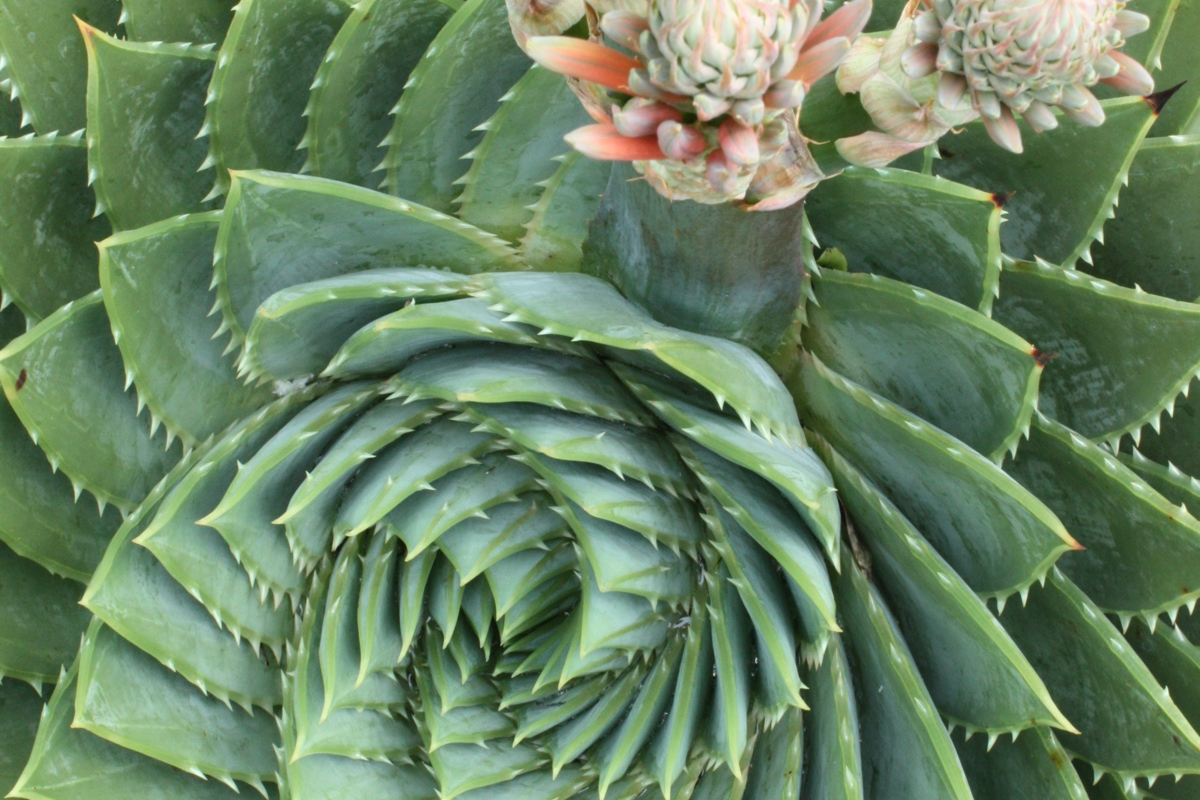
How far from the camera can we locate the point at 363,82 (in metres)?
1.20

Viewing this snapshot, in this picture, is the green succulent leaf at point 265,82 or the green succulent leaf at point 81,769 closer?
the green succulent leaf at point 265,82

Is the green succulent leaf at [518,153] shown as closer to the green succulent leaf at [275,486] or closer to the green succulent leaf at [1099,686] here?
the green succulent leaf at [275,486]

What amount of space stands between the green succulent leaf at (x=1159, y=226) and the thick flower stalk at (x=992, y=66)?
1.58 ft

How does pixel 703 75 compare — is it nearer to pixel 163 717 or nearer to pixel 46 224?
pixel 46 224

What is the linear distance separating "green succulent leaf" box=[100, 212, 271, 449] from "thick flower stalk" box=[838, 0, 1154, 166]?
722 mm

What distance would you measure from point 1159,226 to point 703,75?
80 cm

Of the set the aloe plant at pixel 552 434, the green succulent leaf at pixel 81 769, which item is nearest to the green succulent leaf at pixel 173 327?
the aloe plant at pixel 552 434

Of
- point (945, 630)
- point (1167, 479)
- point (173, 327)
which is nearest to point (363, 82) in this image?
point (173, 327)

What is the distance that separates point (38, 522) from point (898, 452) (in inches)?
40.6

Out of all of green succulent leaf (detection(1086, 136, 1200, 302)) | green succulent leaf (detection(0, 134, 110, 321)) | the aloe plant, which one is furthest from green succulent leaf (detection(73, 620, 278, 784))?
green succulent leaf (detection(1086, 136, 1200, 302))

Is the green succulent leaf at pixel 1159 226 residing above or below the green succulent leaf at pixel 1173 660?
above

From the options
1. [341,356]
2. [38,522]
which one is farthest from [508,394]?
[38,522]

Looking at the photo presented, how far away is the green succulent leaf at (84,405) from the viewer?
3.77 feet

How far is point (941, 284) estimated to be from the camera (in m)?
1.09
